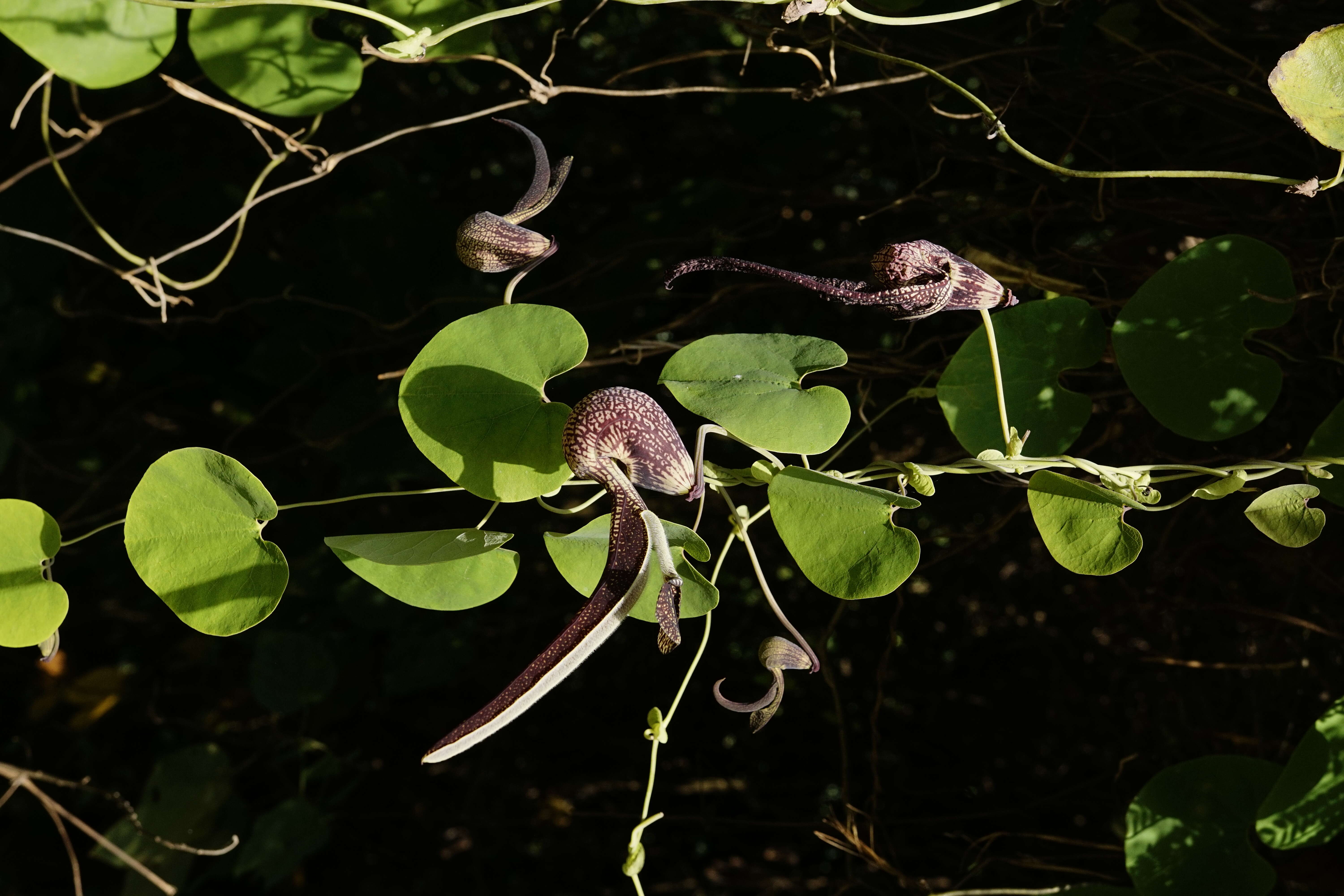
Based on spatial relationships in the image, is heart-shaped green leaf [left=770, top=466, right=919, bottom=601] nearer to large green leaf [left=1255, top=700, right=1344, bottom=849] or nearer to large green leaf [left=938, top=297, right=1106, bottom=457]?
large green leaf [left=938, top=297, right=1106, bottom=457]

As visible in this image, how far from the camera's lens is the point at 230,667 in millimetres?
1238

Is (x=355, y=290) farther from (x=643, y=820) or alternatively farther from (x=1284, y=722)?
(x=1284, y=722)

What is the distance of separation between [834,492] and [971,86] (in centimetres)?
54

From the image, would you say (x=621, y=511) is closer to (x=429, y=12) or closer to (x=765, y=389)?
(x=765, y=389)

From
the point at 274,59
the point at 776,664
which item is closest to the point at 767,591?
the point at 776,664

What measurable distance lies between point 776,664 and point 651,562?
3.5 inches

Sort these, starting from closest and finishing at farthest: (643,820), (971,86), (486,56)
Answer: (643,820) → (486,56) → (971,86)

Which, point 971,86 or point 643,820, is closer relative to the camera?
point 643,820

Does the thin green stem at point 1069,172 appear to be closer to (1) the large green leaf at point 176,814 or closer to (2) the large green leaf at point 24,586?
(2) the large green leaf at point 24,586

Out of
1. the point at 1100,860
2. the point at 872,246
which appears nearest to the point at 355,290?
the point at 872,246

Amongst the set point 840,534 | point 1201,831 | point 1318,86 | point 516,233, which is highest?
point 1318,86

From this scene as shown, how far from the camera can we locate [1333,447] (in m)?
0.50

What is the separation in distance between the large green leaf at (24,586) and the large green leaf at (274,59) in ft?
1.12

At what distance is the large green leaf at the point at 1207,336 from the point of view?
53 centimetres
